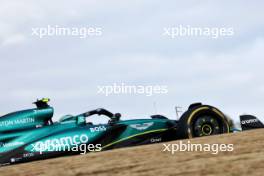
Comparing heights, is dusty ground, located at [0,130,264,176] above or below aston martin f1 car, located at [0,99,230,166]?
below

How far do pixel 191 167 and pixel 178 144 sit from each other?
2181 millimetres

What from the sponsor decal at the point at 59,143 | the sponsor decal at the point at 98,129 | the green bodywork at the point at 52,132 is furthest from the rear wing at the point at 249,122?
the sponsor decal at the point at 59,143

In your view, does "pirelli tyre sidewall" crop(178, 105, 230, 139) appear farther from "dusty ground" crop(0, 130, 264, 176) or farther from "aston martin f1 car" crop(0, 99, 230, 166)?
"dusty ground" crop(0, 130, 264, 176)

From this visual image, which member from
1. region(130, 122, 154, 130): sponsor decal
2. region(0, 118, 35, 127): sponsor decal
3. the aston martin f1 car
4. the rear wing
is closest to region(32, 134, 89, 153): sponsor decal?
the aston martin f1 car

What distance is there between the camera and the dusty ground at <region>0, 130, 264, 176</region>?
5.15 metres

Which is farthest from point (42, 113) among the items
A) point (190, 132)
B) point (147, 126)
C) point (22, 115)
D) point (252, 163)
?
point (252, 163)

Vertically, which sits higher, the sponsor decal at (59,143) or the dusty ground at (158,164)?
the sponsor decal at (59,143)

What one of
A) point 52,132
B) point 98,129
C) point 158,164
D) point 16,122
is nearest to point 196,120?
point 98,129

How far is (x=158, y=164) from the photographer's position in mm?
5629

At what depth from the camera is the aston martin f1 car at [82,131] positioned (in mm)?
8712

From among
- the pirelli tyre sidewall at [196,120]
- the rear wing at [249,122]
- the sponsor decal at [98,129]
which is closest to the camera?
the sponsor decal at [98,129]

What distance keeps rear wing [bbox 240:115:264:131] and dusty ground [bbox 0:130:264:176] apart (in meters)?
5.96

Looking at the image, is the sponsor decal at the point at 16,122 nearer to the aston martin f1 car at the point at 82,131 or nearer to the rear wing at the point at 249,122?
the aston martin f1 car at the point at 82,131

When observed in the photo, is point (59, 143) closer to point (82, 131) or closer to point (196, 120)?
point (82, 131)
